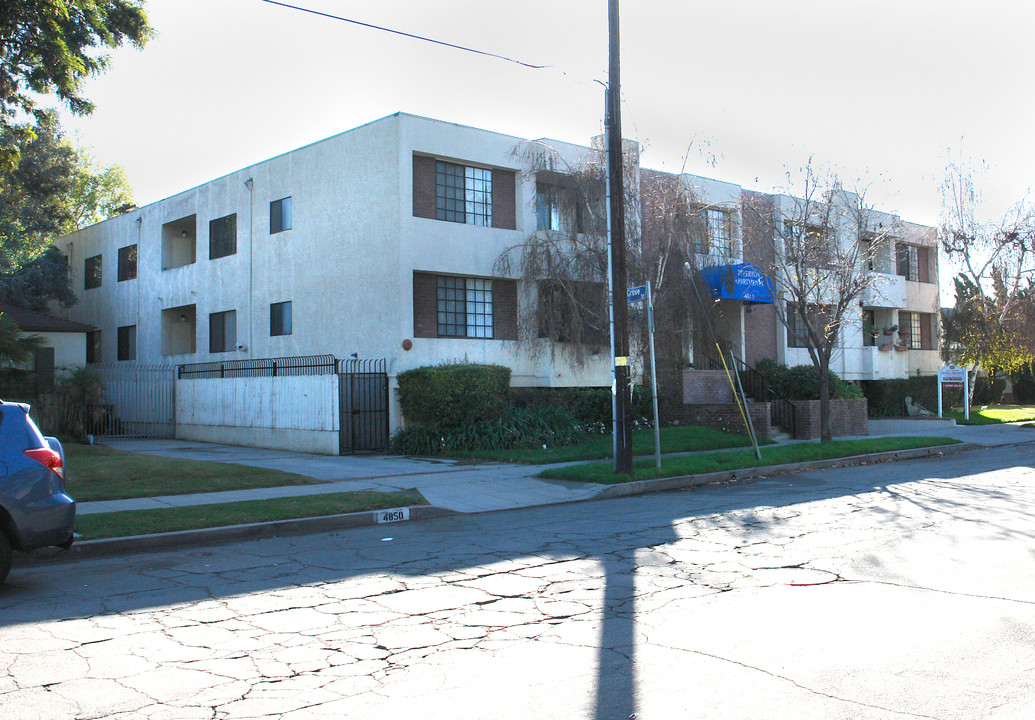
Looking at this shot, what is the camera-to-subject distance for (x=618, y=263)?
14523 mm

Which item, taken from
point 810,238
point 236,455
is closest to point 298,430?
point 236,455

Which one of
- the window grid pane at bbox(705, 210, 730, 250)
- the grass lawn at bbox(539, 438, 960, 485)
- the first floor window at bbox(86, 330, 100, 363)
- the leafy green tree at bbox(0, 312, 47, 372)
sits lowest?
the grass lawn at bbox(539, 438, 960, 485)

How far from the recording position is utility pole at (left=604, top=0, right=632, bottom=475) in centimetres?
1430

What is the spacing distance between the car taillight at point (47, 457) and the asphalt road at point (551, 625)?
3.48 feet

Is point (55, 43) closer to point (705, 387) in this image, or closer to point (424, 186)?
point (424, 186)

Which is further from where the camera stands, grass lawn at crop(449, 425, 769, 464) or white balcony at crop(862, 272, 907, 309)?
white balcony at crop(862, 272, 907, 309)

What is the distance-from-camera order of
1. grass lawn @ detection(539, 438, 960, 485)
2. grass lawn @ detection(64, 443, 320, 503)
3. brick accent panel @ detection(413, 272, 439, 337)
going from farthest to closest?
brick accent panel @ detection(413, 272, 439, 337) < grass lawn @ detection(539, 438, 960, 485) < grass lawn @ detection(64, 443, 320, 503)

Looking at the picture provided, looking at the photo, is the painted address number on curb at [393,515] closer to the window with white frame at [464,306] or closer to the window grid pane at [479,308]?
the window with white frame at [464,306]

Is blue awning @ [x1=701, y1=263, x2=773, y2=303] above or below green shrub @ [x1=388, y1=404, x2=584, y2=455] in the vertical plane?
above

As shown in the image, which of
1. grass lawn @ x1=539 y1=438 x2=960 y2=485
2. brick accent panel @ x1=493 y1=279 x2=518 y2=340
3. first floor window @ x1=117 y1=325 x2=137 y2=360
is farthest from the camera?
first floor window @ x1=117 y1=325 x2=137 y2=360

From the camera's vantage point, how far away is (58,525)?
754 centimetres

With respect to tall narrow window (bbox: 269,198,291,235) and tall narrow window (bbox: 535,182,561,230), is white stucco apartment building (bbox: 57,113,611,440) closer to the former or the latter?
tall narrow window (bbox: 269,198,291,235)

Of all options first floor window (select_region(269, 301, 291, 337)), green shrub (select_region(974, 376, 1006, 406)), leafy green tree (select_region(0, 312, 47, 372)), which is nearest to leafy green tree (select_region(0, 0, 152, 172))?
leafy green tree (select_region(0, 312, 47, 372))

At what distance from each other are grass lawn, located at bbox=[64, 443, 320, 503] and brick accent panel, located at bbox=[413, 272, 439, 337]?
701 cm
